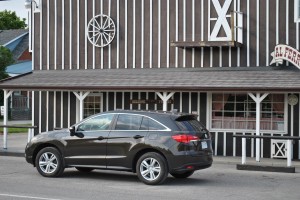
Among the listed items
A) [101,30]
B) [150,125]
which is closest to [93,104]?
[101,30]

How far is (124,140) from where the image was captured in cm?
1313

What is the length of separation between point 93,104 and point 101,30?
8.99 ft

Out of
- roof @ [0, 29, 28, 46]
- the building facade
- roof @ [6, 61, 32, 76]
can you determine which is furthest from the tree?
the building facade

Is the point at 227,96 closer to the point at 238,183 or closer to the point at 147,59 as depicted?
the point at 147,59

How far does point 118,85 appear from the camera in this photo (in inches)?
773

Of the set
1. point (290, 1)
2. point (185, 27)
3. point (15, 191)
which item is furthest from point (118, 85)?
point (15, 191)

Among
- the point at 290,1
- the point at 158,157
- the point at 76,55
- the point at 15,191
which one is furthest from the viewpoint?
the point at 76,55

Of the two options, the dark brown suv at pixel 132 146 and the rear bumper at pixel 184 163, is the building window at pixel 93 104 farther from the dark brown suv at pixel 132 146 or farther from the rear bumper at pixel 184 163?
the rear bumper at pixel 184 163

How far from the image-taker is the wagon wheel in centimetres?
2202

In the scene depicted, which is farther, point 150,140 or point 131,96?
point 131,96

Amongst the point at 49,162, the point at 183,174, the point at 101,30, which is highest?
the point at 101,30

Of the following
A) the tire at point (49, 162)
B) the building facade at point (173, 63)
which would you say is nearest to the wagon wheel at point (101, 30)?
the building facade at point (173, 63)

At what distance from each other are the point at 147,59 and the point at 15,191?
34.3 ft

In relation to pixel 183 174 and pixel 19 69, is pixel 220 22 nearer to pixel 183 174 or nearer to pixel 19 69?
pixel 183 174
